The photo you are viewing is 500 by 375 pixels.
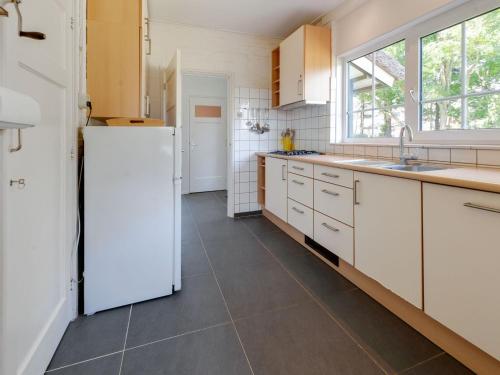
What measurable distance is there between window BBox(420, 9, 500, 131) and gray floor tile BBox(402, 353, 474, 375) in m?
1.32

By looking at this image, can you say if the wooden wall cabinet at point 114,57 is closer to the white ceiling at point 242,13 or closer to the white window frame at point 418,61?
the white ceiling at point 242,13

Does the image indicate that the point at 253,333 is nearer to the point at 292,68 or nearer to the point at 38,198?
the point at 38,198

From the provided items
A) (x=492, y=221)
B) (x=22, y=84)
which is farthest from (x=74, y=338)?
(x=492, y=221)

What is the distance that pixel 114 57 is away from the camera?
1.90 meters

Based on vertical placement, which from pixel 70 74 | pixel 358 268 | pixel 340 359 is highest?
pixel 70 74

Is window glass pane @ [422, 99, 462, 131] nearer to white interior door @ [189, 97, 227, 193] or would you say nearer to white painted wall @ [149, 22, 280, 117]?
white painted wall @ [149, 22, 280, 117]

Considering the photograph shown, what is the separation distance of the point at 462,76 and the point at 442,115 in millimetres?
260

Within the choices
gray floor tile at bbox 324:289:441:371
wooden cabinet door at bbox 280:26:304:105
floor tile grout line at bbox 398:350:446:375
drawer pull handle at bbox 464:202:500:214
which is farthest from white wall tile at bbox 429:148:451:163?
wooden cabinet door at bbox 280:26:304:105

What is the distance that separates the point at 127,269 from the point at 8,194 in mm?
907

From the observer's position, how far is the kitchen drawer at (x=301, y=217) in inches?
92.0

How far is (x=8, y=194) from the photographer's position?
89cm

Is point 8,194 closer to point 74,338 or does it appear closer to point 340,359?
point 74,338

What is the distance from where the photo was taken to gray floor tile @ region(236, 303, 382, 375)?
3.96ft

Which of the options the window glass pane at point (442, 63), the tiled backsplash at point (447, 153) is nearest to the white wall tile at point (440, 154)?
the tiled backsplash at point (447, 153)
